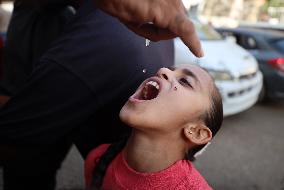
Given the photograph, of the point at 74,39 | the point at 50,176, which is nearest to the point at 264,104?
the point at 50,176

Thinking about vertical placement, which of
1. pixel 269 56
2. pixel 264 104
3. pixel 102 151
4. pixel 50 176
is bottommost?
pixel 264 104

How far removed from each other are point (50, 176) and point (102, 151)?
590 mm

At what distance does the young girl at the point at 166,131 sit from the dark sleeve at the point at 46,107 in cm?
21

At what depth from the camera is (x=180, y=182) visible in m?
1.62

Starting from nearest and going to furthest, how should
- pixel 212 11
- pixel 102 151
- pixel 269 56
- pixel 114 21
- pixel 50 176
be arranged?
pixel 114 21, pixel 102 151, pixel 50 176, pixel 269 56, pixel 212 11

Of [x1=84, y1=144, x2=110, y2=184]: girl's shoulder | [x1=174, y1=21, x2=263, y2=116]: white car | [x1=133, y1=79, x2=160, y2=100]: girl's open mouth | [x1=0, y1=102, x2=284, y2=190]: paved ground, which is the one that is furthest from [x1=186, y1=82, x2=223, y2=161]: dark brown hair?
[x1=174, y1=21, x2=263, y2=116]: white car

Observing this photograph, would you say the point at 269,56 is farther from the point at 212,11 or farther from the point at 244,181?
the point at 212,11

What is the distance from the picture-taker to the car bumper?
612 cm

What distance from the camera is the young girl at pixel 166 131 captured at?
164 centimetres

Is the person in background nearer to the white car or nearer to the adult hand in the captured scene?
the adult hand

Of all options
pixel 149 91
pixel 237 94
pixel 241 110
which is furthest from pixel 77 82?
pixel 241 110

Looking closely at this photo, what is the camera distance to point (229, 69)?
6133 millimetres

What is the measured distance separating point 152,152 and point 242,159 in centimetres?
356

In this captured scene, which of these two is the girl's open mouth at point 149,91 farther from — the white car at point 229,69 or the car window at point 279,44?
the car window at point 279,44
